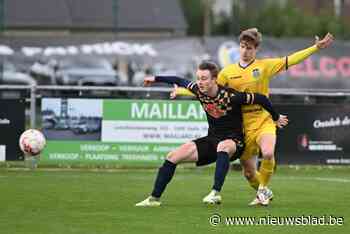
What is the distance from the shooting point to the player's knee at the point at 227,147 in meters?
11.7

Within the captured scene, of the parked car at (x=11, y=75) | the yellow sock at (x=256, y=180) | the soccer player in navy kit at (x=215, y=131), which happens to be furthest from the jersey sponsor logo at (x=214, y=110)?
the parked car at (x=11, y=75)

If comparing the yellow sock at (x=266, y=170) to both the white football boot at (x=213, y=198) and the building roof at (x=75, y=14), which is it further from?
the building roof at (x=75, y=14)

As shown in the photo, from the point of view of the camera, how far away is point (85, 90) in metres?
19.1

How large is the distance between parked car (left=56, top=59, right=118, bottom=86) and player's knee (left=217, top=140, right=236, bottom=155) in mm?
22395

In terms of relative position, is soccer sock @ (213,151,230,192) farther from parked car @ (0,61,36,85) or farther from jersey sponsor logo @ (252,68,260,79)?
parked car @ (0,61,36,85)

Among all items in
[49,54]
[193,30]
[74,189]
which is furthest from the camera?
[193,30]

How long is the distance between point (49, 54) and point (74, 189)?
20.5 metres

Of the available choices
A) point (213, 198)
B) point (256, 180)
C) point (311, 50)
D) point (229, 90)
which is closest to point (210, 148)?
point (213, 198)

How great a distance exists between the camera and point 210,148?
1184cm

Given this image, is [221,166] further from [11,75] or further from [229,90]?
[11,75]

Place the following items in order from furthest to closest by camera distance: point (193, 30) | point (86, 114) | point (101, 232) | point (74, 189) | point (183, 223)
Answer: point (193, 30) → point (86, 114) → point (74, 189) → point (183, 223) → point (101, 232)

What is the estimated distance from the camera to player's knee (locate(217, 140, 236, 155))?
11.7 m

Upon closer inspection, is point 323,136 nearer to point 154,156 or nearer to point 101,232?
point 154,156

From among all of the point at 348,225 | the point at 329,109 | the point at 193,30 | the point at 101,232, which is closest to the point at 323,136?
the point at 329,109
